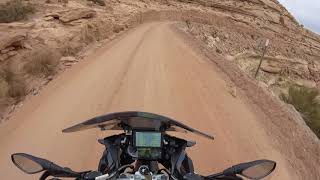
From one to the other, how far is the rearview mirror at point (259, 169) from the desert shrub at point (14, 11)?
49.5 ft

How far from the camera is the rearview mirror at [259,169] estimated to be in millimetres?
Result: 3404

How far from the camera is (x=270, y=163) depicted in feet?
11.2

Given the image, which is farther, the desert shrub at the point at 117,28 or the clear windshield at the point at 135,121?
the desert shrub at the point at 117,28

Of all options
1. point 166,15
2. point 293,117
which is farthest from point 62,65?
point 166,15

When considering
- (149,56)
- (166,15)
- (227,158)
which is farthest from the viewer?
(166,15)

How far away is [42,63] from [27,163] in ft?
32.0

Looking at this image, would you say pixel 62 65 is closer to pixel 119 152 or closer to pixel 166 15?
pixel 119 152

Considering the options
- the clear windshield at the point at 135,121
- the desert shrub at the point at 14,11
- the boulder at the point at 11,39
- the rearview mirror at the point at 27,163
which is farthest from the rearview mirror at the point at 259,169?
the desert shrub at the point at 14,11

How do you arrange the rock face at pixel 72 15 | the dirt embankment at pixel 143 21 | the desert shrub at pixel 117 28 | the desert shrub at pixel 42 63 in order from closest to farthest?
the desert shrub at pixel 42 63 → the dirt embankment at pixel 143 21 → the rock face at pixel 72 15 → the desert shrub at pixel 117 28

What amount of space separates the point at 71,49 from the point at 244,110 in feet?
23.7

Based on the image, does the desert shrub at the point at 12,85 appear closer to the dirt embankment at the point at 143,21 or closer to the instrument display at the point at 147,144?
the dirt embankment at the point at 143,21

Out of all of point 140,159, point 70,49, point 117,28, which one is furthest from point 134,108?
point 117,28

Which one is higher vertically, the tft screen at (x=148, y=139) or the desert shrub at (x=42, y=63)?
the tft screen at (x=148, y=139)

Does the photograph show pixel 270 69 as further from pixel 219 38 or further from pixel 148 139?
pixel 148 139
